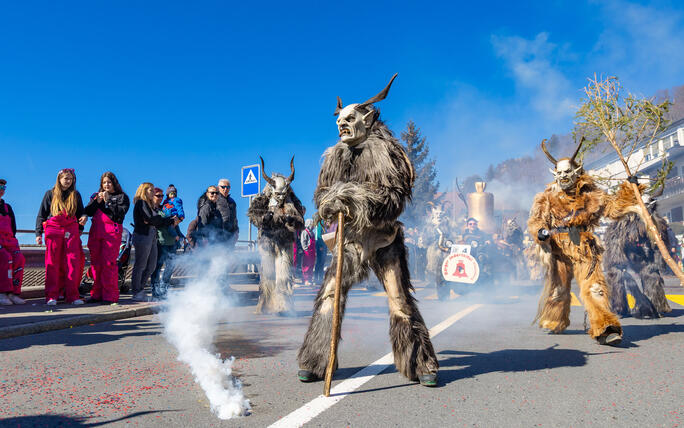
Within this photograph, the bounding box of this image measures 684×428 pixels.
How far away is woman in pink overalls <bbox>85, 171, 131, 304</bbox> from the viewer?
8.09 meters

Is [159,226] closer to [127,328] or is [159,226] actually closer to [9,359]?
[127,328]

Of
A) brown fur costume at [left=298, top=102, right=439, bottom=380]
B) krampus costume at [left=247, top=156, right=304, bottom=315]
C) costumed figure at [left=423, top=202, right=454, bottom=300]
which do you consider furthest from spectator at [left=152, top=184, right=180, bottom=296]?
brown fur costume at [left=298, top=102, right=439, bottom=380]

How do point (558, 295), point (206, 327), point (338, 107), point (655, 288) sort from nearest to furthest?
point (338, 107)
point (558, 295)
point (206, 327)
point (655, 288)

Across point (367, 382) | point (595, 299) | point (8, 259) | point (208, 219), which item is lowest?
point (367, 382)

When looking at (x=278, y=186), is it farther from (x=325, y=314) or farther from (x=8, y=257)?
(x=325, y=314)

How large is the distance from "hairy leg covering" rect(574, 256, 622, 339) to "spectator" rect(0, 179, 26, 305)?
8.19 meters

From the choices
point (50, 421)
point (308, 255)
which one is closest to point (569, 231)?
point (50, 421)

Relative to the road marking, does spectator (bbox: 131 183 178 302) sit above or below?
above

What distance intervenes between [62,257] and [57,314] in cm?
170

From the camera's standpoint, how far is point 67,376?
12.3 ft

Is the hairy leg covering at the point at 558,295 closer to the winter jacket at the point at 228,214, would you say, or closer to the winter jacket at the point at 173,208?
the winter jacket at the point at 228,214

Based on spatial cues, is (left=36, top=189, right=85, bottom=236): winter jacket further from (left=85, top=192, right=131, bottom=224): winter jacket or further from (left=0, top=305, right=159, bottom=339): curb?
(left=0, top=305, right=159, bottom=339): curb

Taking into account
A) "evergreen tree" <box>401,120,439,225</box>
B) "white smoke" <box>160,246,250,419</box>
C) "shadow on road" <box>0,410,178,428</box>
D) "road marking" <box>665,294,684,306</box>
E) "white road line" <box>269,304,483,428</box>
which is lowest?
"road marking" <box>665,294,684,306</box>

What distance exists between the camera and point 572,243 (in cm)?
557
